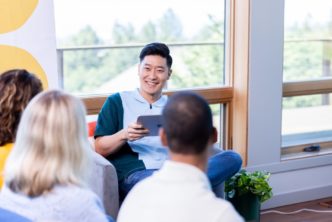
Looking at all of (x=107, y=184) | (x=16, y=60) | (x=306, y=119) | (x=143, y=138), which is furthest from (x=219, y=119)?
(x=16, y=60)

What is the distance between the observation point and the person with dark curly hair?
6.11 feet

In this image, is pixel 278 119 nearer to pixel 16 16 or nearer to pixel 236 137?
pixel 236 137

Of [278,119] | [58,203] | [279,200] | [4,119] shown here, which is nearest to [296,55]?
[278,119]

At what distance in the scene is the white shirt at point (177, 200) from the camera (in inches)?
50.3

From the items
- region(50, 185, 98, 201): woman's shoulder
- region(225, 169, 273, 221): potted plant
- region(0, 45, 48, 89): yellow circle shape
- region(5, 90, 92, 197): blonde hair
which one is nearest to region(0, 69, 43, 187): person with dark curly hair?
region(5, 90, 92, 197): blonde hair

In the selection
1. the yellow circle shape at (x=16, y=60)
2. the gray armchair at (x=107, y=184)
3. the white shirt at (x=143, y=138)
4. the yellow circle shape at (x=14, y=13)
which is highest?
the yellow circle shape at (x=14, y=13)

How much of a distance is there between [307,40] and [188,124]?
112 inches

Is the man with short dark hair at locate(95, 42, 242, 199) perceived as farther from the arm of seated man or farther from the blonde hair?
the blonde hair

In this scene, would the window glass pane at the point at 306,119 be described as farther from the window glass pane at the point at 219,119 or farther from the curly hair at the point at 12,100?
the curly hair at the point at 12,100

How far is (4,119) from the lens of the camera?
188 centimetres

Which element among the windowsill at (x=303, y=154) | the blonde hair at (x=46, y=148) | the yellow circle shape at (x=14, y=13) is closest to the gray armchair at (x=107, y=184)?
the yellow circle shape at (x=14, y=13)

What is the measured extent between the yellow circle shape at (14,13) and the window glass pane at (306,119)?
6.66 feet

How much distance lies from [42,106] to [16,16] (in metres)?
1.47

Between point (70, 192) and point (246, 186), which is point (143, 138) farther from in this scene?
point (70, 192)
